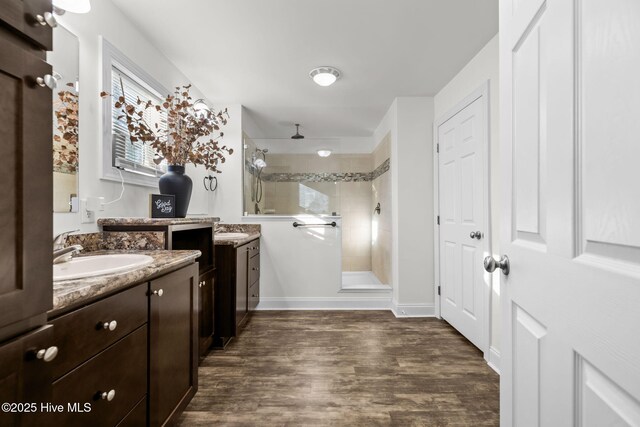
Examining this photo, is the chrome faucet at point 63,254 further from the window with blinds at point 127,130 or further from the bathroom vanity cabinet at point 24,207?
the window with blinds at point 127,130

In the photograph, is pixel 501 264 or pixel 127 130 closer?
pixel 501 264

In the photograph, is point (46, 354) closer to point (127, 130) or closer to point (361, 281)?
point (127, 130)

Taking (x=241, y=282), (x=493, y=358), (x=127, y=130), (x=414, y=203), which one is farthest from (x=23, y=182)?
(x=414, y=203)

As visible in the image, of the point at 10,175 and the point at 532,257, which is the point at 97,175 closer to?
the point at 10,175

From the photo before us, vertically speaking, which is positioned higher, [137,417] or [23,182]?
[23,182]

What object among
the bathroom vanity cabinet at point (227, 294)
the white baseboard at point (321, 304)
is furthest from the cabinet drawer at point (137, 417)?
the white baseboard at point (321, 304)

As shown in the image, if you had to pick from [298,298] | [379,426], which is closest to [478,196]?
[379,426]

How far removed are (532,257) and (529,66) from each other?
485 mm

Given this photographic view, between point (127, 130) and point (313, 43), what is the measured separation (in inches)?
55.7

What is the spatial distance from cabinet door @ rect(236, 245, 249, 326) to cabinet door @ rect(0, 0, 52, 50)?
2.00m

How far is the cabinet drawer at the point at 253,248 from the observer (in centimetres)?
297

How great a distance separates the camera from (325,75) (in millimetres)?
2592

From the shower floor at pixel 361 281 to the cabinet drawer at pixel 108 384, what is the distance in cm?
263

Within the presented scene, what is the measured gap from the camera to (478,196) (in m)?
2.36
